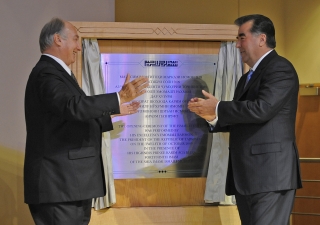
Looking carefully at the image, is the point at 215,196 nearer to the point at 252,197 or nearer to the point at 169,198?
the point at 169,198

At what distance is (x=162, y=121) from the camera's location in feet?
13.3

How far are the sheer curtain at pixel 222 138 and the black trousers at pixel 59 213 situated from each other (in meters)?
1.56

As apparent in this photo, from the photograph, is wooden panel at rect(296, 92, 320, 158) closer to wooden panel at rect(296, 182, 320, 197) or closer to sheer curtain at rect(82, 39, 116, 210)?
wooden panel at rect(296, 182, 320, 197)

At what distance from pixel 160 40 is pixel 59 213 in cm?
193

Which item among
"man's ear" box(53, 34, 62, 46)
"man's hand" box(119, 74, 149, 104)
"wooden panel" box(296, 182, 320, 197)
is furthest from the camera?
"wooden panel" box(296, 182, 320, 197)

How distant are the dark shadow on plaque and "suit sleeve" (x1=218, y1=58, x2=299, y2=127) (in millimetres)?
1329

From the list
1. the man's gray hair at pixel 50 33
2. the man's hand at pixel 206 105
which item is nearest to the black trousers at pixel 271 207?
the man's hand at pixel 206 105

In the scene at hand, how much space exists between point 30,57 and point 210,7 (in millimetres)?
1848

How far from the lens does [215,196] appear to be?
3.94m

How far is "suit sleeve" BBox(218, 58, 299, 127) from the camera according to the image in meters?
2.59

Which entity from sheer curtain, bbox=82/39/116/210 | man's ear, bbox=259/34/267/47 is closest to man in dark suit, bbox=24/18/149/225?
man's ear, bbox=259/34/267/47

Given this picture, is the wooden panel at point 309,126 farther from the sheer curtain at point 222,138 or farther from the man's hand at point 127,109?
the man's hand at point 127,109

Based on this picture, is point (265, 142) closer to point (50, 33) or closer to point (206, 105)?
point (206, 105)

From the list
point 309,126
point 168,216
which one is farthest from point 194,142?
point 309,126
